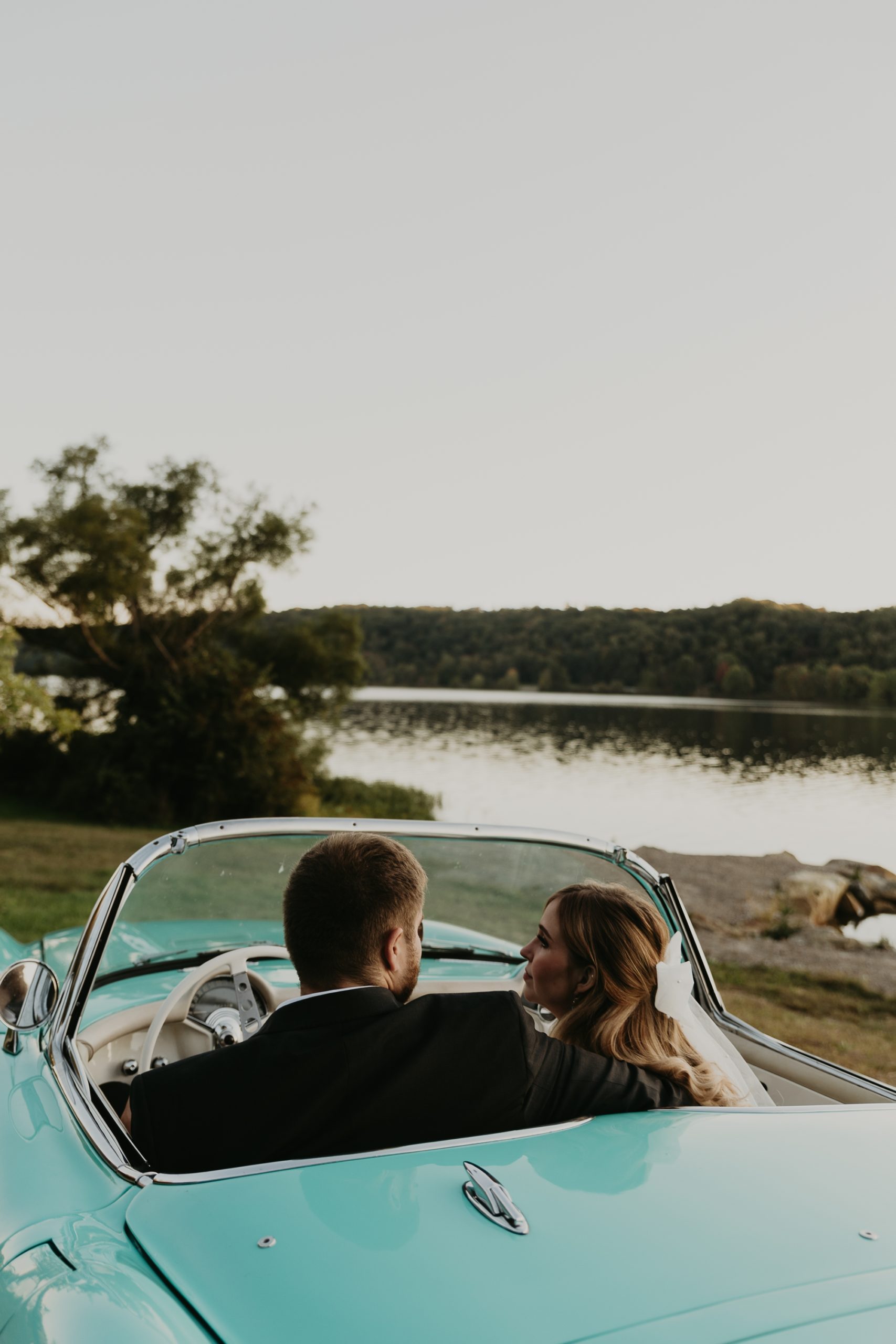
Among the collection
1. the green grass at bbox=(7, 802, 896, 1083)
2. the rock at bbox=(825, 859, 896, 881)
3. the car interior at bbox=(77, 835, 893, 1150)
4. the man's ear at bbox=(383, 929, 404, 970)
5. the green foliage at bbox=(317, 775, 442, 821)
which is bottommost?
the green foliage at bbox=(317, 775, 442, 821)

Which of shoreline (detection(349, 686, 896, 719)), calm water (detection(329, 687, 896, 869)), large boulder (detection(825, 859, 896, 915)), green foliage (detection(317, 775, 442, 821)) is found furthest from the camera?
shoreline (detection(349, 686, 896, 719))

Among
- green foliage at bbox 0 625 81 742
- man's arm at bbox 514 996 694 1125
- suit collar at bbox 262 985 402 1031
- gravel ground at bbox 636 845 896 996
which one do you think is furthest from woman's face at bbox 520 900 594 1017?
green foliage at bbox 0 625 81 742

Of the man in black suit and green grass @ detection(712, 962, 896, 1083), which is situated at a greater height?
the man in black suit

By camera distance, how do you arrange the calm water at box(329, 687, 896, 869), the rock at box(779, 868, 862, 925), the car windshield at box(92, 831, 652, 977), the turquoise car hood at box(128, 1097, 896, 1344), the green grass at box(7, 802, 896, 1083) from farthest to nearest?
1. the calm water at box(329, 687, 896, 869)
2. the rock at box(779, 868, 862, 925)
3. the green grass at box(7, 802, 896, 1083)
4. the car windshield at box(92, 831, 652, 977)
5. the turquoise car hood at box(128, 1097, 896, 1344)

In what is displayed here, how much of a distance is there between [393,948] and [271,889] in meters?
1.20

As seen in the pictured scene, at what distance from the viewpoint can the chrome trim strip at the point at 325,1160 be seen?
5.06 feet

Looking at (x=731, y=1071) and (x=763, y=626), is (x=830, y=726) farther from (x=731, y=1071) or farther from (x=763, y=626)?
(x=731, y=1071)

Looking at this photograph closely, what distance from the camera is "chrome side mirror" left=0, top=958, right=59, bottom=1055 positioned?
219cm

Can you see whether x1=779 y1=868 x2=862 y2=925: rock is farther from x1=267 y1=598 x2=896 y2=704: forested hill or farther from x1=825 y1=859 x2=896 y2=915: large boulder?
x1=267 y1=598 x2=896 y2=704: forested hill

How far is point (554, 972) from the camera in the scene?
2.29 m

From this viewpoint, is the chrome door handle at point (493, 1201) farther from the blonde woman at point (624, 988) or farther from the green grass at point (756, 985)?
the green grass at point (756, 985)

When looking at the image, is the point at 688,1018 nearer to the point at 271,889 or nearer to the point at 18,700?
the point at 271,889

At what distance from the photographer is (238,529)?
24078 mm

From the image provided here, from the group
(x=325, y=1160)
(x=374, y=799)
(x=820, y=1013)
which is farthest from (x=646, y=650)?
(x=325, y=1160)
